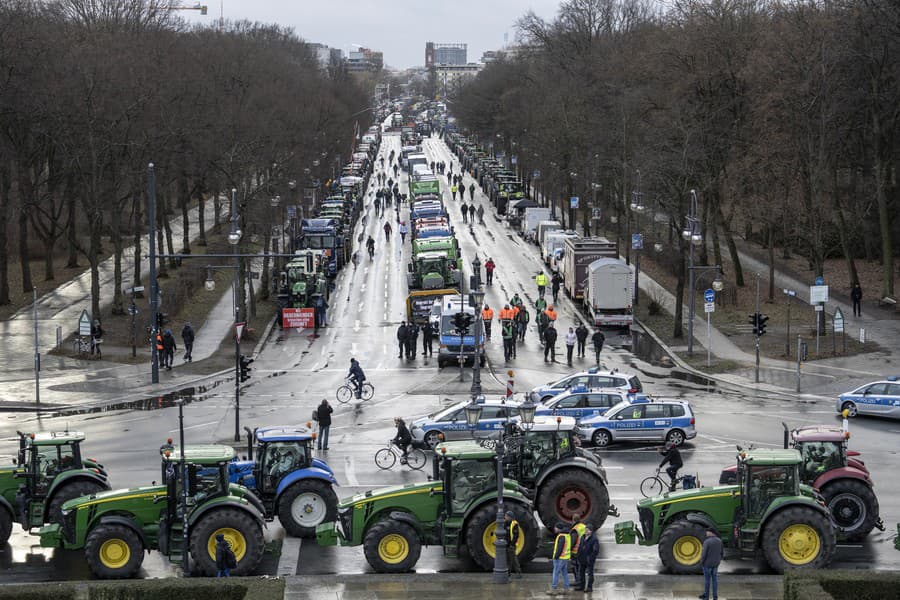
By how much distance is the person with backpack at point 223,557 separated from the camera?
76.9 feet

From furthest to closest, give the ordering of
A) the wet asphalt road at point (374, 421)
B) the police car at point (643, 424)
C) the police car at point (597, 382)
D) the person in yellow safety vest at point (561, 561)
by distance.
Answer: the police car at point (597, 382), the police car at point (643, 424), the wet asphalt road at point (374, 421), the person in yellow safety vest at point (561, 561)

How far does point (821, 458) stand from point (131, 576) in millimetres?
13793

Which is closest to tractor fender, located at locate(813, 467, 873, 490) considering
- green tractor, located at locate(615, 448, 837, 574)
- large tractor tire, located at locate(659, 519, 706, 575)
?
green tractor, located at locate(615, 448, 837, 574)

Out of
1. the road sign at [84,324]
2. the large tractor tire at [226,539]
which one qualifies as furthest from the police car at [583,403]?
the road sign at [84,324]

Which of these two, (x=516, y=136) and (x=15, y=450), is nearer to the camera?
(x=15, y=450)

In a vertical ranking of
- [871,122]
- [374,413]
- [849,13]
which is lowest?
[374,413]

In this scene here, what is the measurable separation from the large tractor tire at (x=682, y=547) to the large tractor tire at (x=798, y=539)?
122cm

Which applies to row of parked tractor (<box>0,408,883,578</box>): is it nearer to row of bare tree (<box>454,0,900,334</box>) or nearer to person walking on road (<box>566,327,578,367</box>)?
person walking on road (<box>566,327,578,367</box>)

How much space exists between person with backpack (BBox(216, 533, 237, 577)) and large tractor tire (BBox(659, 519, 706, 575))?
312 inches

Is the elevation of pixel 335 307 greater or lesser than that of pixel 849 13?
lesser

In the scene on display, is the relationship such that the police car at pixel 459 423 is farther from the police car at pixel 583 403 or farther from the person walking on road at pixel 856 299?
the person walking on road at pixel 856 299

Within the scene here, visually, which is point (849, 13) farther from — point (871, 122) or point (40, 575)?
point (40, 575)

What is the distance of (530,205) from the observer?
101 meters

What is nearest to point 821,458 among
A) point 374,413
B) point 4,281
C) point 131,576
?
point 131,576
